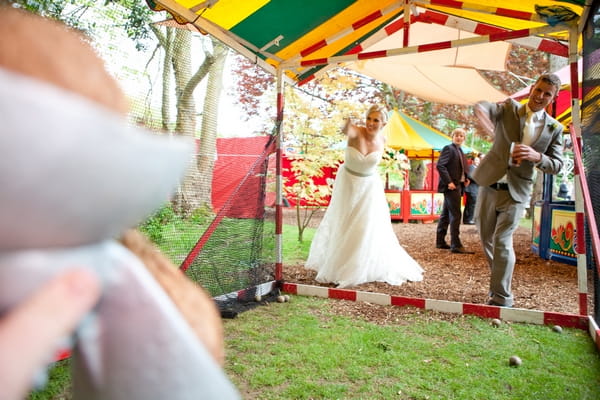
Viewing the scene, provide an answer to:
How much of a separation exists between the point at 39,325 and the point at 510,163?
3672 millimetres

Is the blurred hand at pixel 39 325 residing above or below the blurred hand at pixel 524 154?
below

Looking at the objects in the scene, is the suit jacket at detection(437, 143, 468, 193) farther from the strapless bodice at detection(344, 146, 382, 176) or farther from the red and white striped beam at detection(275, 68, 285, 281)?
the red and white striped beam at detection(275, 68, 285, 281)

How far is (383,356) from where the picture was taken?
8.90 feet

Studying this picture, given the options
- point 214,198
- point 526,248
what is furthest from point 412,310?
point 526,248

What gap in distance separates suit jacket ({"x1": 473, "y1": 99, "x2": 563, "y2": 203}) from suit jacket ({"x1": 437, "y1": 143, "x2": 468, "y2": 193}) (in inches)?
132

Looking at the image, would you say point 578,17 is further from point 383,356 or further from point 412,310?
point 383,356

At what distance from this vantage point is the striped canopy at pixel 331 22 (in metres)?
3.37

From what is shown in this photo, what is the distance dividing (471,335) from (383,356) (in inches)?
35.1

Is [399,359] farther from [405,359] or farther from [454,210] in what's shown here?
[454,210]

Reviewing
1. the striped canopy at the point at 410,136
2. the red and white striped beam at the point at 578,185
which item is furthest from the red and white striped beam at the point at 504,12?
the striped canopy at the point at 410,136

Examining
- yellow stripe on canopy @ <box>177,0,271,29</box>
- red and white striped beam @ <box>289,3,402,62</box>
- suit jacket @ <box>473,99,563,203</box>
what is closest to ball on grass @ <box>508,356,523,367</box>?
suit jacket @ <box>473,99,563,203</box>

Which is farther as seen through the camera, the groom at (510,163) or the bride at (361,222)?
the bride at (361,222)

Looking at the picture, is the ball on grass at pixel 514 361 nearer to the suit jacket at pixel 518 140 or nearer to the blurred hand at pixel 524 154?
the suit jacket at pixel 518 140

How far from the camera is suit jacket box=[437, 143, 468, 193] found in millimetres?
7000
